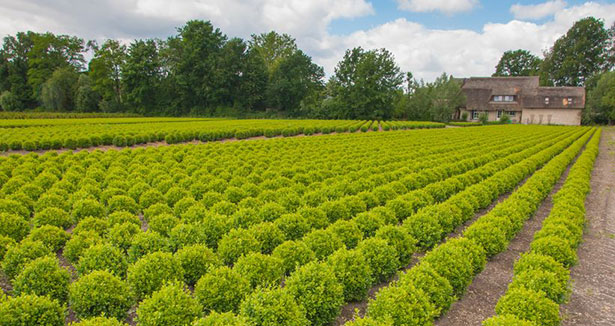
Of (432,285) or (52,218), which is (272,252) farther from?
(52,218)

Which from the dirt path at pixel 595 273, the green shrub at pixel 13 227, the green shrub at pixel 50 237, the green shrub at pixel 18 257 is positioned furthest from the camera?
the green shrub at pixel 13 227

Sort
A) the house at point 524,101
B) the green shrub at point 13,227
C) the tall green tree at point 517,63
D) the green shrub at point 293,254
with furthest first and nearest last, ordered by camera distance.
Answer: the tall green tree at point 517,63 → the house at point 524,101 → the green shrub at point 13,227 → the green shrub at point 293,254

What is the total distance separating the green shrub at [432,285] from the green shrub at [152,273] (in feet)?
13.3

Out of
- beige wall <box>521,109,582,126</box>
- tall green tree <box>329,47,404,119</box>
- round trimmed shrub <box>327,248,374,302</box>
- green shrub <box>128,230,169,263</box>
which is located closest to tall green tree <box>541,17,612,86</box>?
beige wall <box>521,109,582,126</box>

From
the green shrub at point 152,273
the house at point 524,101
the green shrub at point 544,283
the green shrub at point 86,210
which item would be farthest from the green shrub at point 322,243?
the house at point 524,101

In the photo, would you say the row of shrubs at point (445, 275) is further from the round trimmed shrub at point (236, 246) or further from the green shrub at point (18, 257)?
the green shrub at point (18, 257)

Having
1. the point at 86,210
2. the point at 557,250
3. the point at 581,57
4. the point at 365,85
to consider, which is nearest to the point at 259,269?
the point at 86,210

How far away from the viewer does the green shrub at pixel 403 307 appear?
17.1ft

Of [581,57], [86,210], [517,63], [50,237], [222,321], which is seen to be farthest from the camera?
[517,63]

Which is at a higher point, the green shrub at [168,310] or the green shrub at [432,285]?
the green shrub at [168,310]

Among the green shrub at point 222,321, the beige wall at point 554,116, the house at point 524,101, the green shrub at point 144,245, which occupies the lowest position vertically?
the green shrub at point 222,321

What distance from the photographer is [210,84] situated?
72.2m

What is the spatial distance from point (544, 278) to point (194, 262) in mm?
6545

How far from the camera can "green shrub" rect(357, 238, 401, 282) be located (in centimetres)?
695
